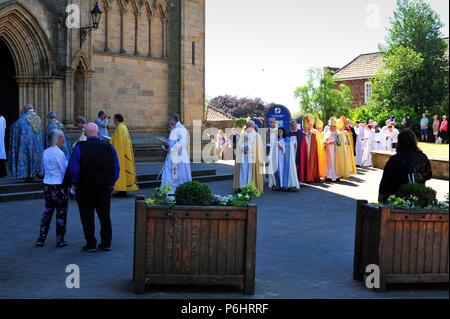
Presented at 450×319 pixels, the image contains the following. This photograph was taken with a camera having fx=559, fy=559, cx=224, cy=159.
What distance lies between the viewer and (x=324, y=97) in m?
51.0

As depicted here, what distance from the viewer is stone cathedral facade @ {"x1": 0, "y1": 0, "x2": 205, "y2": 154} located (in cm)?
1680

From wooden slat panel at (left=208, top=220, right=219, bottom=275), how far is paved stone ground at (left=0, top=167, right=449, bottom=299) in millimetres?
276

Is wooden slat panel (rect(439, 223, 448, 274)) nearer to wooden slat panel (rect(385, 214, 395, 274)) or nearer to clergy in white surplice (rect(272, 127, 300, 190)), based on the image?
wooden slat panel (rect(385, 214, 395, 274))

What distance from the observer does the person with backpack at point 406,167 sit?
7.30 m

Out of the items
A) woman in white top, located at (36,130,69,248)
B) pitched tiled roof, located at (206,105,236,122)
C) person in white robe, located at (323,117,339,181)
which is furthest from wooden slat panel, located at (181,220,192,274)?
pitched tiled roof, located at (206,105,236,122)

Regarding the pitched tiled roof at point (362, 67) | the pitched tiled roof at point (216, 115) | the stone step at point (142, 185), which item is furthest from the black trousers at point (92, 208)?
the pitched tiled roof at point (216, 115)

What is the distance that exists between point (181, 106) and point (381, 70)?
28.8 metres

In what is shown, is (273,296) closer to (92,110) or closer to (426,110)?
(92,110)

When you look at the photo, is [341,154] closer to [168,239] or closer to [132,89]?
[132,89]

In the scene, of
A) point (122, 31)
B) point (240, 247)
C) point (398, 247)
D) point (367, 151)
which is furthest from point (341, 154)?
point (240, 247)

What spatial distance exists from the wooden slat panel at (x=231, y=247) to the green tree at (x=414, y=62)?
126 ft

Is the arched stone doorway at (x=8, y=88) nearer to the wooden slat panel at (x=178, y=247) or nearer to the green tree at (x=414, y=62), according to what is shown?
the wooden slat panel at (x=178, y=247)

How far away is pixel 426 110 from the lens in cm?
4238

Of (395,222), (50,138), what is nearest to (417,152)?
(395,222)
